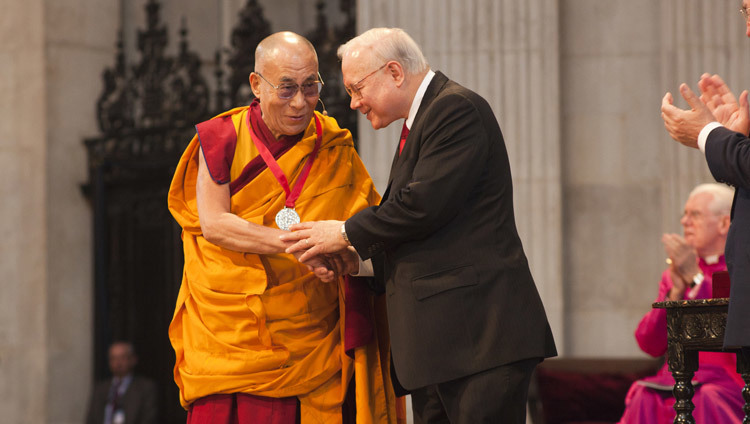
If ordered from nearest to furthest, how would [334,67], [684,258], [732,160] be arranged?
[732,160] → [684,258] → [334,67]

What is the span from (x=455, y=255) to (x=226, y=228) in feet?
3.11

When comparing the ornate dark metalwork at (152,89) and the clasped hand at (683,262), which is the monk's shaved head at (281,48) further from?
the ornate dark metalwork at (152,89)

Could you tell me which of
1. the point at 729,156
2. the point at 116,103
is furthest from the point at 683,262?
the point at 116,103

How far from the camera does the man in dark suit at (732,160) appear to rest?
2.80 m

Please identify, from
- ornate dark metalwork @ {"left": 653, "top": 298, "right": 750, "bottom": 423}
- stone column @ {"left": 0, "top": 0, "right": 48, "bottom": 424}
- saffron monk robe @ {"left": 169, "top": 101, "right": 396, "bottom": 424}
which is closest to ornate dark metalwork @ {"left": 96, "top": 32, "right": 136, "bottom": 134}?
stone column @ {"left": 0, "top": 0, "right": 48, "bottom": 424}

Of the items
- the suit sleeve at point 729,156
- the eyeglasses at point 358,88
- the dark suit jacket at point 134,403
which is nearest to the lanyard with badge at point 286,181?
the eyeglasses at point 358,88

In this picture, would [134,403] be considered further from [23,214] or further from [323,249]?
[323,249]

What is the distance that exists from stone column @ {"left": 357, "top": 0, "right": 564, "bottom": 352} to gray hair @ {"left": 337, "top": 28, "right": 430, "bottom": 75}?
10.4 feet

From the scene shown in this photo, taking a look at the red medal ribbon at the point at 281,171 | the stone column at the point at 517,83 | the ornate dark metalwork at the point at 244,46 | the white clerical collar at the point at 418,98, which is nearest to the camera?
the white clerical collar at the point at 418,98

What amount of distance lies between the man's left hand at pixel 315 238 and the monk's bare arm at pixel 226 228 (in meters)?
0.12

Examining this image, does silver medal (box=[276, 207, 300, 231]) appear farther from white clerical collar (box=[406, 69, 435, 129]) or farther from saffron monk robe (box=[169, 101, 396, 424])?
white clerical collar (box=[406, 69, 435, 129])

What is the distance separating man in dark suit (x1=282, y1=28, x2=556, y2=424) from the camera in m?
2.97

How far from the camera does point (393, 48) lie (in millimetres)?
3236

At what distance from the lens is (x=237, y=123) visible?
12.5ft
